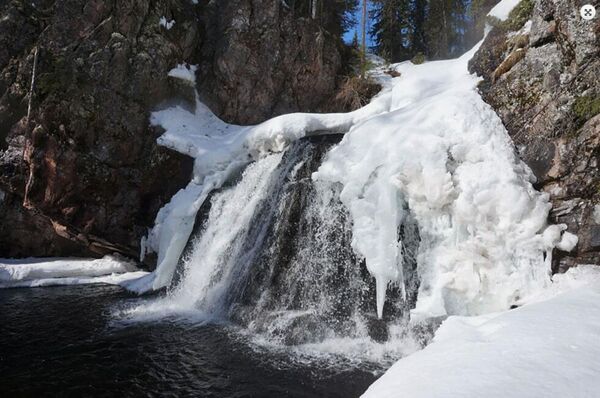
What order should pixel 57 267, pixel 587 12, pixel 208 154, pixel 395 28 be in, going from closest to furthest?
pixel 587 12
pixel 57 267
pixel 208 154
pixel 395 28

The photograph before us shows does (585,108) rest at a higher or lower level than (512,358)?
higher

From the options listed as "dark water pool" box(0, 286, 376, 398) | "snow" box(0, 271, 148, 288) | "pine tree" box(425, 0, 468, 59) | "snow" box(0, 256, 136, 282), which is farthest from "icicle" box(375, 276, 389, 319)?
"pine tree" box(425, 0, 468, 59)

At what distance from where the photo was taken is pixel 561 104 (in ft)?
22.4

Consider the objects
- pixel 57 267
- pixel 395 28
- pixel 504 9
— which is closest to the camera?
pixel 504 9

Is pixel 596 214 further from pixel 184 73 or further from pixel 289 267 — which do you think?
pixel 184 73

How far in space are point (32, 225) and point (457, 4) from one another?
28.2 metres

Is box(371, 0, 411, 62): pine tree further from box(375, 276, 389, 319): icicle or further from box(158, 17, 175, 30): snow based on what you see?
box(375, 276, 389, 319): icicle

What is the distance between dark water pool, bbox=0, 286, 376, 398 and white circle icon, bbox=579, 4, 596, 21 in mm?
6936

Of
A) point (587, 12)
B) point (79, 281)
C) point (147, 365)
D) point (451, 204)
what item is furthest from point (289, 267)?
point (79, 281)

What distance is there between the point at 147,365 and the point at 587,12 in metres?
9.26

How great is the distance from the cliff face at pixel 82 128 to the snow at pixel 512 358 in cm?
1222

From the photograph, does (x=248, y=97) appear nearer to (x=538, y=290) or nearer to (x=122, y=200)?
(x=122, y=200)

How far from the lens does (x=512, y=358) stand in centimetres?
329

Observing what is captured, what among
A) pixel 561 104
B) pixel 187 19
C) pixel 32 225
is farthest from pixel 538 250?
pixel 187 19
